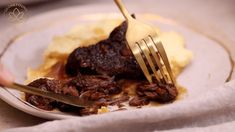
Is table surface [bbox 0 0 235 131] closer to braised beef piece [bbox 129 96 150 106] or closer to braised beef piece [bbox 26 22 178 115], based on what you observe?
braised beef piece [bbox 26 22 178 115]

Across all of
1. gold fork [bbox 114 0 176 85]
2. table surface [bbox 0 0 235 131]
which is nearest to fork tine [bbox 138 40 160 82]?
gold fork [bbox 114 0 176 85]

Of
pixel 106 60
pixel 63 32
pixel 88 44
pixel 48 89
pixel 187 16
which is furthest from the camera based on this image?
pixel 187 16

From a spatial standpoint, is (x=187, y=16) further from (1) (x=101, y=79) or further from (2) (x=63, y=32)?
(1) (x=101, y=79)

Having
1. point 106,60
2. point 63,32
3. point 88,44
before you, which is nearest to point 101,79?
point 106,60

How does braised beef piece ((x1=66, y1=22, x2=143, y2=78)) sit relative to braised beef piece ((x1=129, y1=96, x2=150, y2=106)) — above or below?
above

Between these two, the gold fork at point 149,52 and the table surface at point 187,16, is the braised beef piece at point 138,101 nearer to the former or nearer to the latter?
the gold fork at point 149,52

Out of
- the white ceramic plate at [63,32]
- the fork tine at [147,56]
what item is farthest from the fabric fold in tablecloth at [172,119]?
the fork tine at [147,56]
